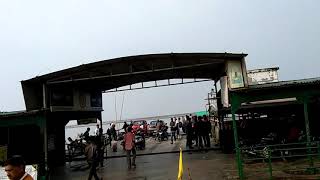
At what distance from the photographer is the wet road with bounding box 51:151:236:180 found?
14.8 meters

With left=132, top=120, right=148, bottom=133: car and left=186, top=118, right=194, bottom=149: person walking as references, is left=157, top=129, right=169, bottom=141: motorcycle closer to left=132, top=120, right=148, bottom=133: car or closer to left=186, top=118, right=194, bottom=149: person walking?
left=132, top=120, right=148, bottom=133: car

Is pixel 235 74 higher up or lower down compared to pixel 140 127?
higher up

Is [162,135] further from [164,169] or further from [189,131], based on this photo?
[164,169]

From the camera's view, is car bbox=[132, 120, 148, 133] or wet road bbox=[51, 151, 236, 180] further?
car bbox=[132, 120, 148, 133]

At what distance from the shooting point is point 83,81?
64.2 ft

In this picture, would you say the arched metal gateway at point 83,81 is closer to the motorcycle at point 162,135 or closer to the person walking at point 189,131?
the person walking at point 189,131

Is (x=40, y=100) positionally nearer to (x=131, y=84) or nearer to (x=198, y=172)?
(x=131, y=84)

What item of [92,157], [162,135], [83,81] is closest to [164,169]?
[92,157]

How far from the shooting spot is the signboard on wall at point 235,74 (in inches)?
635

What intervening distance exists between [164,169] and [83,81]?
590cm

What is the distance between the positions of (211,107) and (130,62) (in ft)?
43.1

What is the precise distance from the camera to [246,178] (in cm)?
1286

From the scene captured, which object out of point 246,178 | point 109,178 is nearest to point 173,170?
point 109,178

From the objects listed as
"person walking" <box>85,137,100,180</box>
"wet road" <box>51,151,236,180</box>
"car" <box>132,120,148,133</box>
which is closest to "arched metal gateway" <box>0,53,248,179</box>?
"wet road" <box>51,151,236,180</box>
